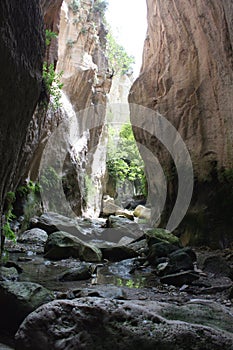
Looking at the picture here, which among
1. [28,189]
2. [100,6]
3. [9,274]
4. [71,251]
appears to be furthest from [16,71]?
[100,6]

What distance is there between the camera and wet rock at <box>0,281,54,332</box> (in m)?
2.98

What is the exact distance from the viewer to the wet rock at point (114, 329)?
7.20 ft

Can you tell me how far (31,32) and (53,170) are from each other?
11126mm

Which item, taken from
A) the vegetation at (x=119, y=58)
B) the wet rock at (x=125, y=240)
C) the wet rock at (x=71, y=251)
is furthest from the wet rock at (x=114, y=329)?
the vegetation at (x=119, y=58)

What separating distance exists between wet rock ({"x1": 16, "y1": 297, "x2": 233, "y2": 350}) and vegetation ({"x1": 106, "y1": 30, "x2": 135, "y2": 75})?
3382 cm

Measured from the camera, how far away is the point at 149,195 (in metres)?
12.4

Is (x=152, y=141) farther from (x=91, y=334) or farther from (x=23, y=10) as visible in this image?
(x=91, y=334)

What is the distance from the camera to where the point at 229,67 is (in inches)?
299

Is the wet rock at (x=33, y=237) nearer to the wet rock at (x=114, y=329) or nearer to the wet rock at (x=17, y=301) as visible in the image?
the wet rock at (x=17, y=301)

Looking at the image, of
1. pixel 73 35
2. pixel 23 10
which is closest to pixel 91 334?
pixel 23 10

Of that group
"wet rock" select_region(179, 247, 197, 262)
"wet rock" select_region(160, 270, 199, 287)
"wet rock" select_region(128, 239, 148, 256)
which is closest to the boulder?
"wet rock" select_region(128, 239, 148, 256)

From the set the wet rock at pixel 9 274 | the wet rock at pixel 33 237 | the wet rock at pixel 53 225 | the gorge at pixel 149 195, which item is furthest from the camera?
the wet rock at pixel 53 225

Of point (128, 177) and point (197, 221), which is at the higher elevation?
point (128, 177)

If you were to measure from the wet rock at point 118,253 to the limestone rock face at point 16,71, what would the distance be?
12.2 feet
